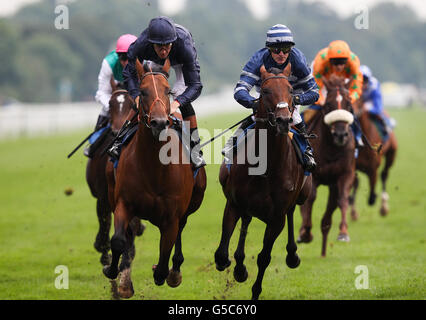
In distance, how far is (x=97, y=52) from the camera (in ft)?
204

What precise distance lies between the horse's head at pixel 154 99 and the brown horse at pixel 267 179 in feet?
2.97

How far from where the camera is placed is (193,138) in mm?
7191

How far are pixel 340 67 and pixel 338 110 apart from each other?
920mm

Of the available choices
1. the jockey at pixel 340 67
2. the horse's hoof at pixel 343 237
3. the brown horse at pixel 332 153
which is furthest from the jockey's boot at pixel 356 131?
the horse's hoof at pixel 343 237

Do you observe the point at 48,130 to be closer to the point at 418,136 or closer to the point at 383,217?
the point at 418,136

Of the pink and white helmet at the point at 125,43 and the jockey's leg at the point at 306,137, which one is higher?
the pink and white helmet at the point at 125,43

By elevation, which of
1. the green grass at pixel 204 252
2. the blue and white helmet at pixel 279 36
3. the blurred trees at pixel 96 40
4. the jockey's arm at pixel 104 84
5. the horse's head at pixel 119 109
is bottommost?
the green grass at pixel 204 252

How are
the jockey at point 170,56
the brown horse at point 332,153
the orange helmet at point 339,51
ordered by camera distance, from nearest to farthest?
the jockey at point 170,56
the brown horse at point 332,153
the orange helmet at point 339,51

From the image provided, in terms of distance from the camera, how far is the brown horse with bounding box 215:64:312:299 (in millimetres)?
6363

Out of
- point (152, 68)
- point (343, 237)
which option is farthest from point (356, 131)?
point (152, 68)

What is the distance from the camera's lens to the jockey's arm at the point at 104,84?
350 inches

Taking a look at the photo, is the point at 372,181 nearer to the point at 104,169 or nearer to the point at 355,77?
the point at 355,77

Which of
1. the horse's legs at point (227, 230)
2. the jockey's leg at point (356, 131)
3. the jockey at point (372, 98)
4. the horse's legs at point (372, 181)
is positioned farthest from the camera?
the jockey at point (372, 98)

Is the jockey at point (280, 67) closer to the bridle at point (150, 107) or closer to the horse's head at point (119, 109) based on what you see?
the bridle at point (150, 107)
